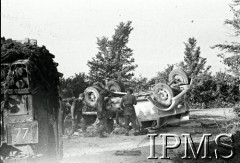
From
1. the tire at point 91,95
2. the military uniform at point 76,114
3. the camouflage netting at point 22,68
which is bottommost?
the military uniform at point 76,114

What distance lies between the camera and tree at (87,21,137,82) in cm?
3766

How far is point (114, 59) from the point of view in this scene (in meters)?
39.2

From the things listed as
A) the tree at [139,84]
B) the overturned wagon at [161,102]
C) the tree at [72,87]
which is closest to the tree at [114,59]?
the tree at [139,84]

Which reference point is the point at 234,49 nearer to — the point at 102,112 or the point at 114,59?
the point at 102,112

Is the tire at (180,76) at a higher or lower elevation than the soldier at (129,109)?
higher

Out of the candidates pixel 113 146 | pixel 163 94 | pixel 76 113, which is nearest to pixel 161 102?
pixel 163 94

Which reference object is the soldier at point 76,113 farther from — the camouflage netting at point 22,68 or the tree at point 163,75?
the tree at point 163,75

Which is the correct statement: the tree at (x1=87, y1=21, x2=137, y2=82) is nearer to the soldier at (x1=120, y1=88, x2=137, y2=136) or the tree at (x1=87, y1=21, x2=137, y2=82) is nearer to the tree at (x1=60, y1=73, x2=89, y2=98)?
the tree at (x1=60, y1=73, x2=89, y2=98)

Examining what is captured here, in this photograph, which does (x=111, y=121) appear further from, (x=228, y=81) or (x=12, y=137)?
(x=12, y=137)

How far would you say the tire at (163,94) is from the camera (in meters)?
14.4

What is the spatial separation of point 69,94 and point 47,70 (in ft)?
44.1

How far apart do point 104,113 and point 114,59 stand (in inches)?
994

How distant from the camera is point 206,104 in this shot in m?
35.1

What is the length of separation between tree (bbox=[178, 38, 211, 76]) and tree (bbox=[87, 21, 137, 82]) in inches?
382
